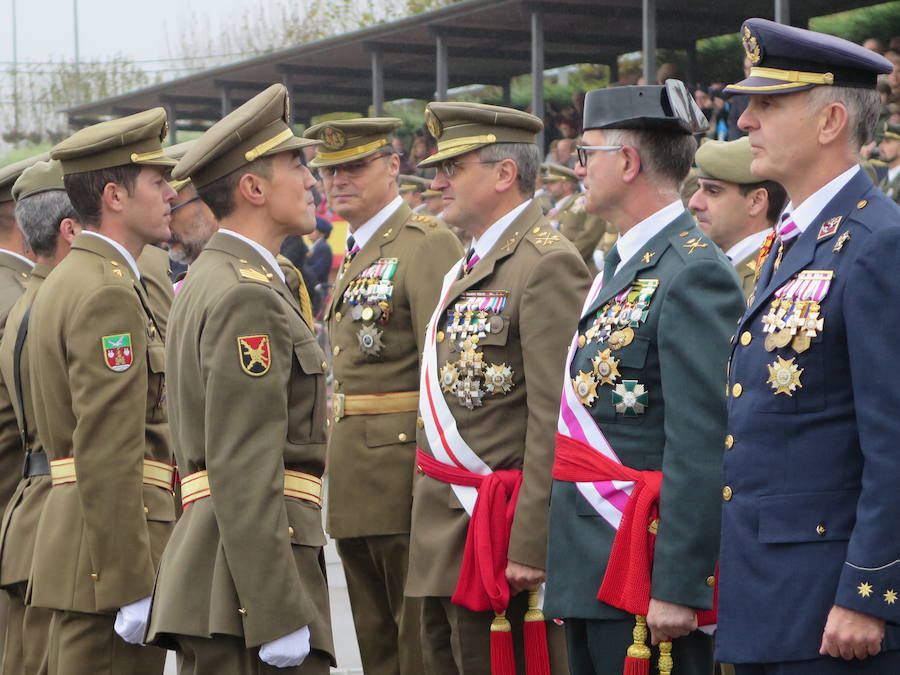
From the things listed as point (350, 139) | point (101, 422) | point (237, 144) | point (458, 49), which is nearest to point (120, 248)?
point (101, 422)

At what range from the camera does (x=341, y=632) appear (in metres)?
6.48

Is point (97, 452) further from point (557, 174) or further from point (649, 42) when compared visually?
point (649, 42)

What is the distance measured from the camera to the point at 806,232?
292 centimetres

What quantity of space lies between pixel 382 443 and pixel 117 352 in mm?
1199

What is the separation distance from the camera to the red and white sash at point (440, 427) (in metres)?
4.18

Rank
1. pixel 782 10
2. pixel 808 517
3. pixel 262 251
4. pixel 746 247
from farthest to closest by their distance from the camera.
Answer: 1. pixel 782 10
2. pixel 746 247
3. pixel 262 251
4. pixel 808 517

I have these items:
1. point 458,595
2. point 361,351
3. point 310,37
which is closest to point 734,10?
point 361,351

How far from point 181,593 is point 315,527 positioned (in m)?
0.38

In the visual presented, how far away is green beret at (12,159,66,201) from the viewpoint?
16.2 ft

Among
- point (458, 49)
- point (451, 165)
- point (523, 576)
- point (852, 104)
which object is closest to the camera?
point (852, 104)

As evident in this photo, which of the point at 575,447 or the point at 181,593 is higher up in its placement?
the point at 575,447

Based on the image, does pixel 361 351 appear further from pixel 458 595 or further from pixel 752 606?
pixel 752 606

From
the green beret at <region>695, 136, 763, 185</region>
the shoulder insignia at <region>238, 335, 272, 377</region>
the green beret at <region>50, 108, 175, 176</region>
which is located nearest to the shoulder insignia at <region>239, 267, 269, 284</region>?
the shoulder insignia at <region>238, 335, 272, 377</region>

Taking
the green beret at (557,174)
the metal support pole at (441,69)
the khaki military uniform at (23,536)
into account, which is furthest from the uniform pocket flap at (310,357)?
the metal support pole at (441,69)
